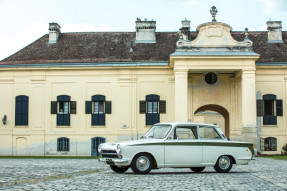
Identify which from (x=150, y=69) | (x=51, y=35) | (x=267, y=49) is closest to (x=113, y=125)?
(x=150, y=69)

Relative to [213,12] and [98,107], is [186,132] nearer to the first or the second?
[213,12]

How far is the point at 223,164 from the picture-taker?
15.0 meters

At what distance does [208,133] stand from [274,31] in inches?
907

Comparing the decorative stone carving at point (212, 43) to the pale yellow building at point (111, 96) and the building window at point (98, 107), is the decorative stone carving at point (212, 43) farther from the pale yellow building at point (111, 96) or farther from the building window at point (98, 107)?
the building window at point (98, 107)

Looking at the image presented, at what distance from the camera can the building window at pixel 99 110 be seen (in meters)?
33.5

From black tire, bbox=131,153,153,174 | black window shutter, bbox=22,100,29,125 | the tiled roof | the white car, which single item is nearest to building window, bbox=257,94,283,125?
the tiled roof

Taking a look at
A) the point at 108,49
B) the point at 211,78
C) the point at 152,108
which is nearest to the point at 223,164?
the point at 211,78

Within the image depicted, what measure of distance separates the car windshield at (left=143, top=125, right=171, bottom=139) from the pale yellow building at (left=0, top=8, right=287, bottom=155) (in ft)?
55.9

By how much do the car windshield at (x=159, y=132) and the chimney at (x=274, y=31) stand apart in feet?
75.4

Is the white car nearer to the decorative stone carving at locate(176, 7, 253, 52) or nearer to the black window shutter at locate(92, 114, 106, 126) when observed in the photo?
the decorative stone carving at locate(176, 7, 253, 52)

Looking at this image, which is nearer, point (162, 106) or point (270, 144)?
point (270, 144)

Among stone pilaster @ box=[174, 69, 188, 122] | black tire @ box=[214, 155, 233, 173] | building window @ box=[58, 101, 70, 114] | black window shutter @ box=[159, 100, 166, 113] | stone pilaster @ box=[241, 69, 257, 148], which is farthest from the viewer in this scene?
building window @ box=[58, 101, 70, 114]

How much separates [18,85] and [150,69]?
9.79 metres

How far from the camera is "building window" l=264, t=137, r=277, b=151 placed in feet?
108
